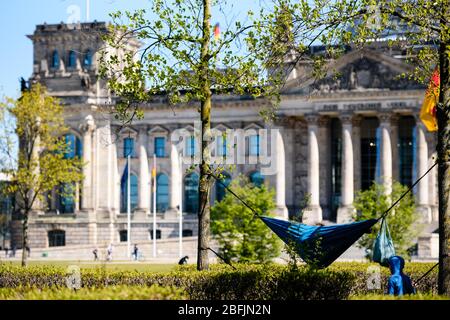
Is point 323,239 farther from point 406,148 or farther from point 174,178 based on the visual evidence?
point 174,178

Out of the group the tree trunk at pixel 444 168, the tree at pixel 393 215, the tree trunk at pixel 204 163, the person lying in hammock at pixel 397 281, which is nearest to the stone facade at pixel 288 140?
the tree at pixel 393 215

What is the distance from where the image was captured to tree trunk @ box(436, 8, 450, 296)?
90.9 feet

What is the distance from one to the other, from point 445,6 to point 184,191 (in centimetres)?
8400

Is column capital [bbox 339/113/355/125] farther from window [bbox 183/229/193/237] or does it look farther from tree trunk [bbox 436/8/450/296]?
tree trunk [bbox 436/8/450/296]

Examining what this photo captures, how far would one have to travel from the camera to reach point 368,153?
102000 millimetres

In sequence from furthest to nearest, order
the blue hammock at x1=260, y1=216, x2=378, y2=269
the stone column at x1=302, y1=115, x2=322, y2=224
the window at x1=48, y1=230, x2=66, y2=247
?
the window at x1=48, y1=230, x2=66, y2=247, the stone column at x1=302, y1=115, x2=322, y2=224, the blue hammock at x1=260, y1=216, x2=378, y2=269

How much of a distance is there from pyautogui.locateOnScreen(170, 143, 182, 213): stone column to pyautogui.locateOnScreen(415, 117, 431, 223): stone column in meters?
25.5

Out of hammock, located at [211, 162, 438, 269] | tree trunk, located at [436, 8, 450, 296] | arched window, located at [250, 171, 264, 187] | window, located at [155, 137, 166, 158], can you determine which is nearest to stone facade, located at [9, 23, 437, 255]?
window, located at [155, 137, 166, 158]

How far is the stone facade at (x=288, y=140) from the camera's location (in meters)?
97.6

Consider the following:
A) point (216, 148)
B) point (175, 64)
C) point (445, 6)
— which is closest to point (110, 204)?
point (216, 148)

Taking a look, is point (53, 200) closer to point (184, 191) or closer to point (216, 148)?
point (184, 191)

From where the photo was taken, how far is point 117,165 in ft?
371

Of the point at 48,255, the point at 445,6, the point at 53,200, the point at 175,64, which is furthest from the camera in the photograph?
the point at 53,200

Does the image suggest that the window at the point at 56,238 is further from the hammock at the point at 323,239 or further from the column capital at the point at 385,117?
the hammock at the point at 323,239
